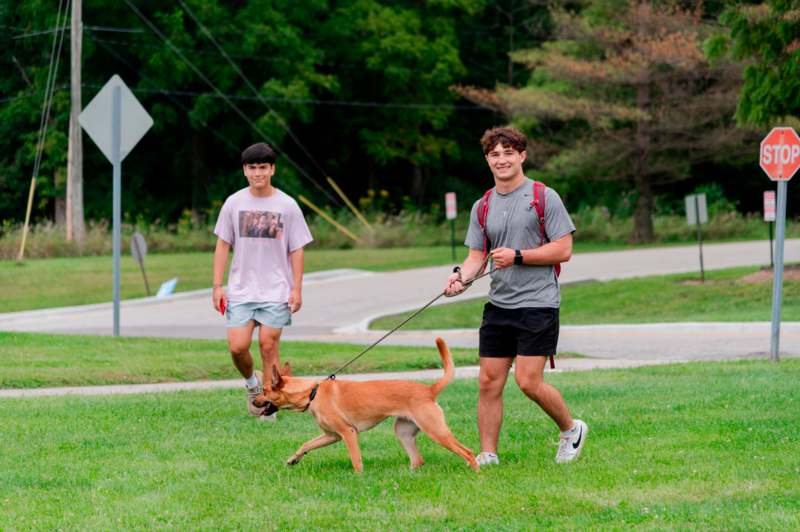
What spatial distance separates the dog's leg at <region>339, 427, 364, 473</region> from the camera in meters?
7.30

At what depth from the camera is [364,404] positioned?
727cm

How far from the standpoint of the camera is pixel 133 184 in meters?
51.5

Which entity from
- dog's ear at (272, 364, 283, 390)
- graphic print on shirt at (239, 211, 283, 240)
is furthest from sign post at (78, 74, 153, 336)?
dog's ear at (272, 364, 283, 390)

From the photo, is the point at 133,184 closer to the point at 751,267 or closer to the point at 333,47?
the point at 333,47

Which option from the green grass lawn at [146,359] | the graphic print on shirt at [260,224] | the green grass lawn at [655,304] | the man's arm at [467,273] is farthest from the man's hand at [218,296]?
the green grass lawn at [655,304]

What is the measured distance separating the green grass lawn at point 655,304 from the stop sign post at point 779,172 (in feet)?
18.6

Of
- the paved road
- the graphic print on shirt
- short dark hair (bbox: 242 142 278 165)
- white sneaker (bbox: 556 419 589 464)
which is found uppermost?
short dark hair (bbox: 242 142 278 165)

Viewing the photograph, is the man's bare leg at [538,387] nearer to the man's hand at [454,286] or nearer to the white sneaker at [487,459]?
the white sneaker at [487,459]

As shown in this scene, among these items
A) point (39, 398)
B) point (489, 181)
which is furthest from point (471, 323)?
point (489, 181)

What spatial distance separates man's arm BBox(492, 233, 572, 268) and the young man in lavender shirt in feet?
7.53

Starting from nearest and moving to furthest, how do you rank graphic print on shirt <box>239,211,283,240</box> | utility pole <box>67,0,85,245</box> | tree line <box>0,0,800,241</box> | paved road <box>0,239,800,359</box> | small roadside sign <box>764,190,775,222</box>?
graphic print on shirt <box>239,211,283,240</box> → paved road <box>0,239,800,359</box> → small roadside sign <box>764,190,775,222</box> → utility pole <box>67,0,85,245</box> → tree line <box>0,0,800,241</box>

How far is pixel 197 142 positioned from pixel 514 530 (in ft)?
153

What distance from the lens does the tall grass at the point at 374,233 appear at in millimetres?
36281

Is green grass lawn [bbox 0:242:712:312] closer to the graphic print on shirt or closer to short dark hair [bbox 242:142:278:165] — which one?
the graphic print on shirt
